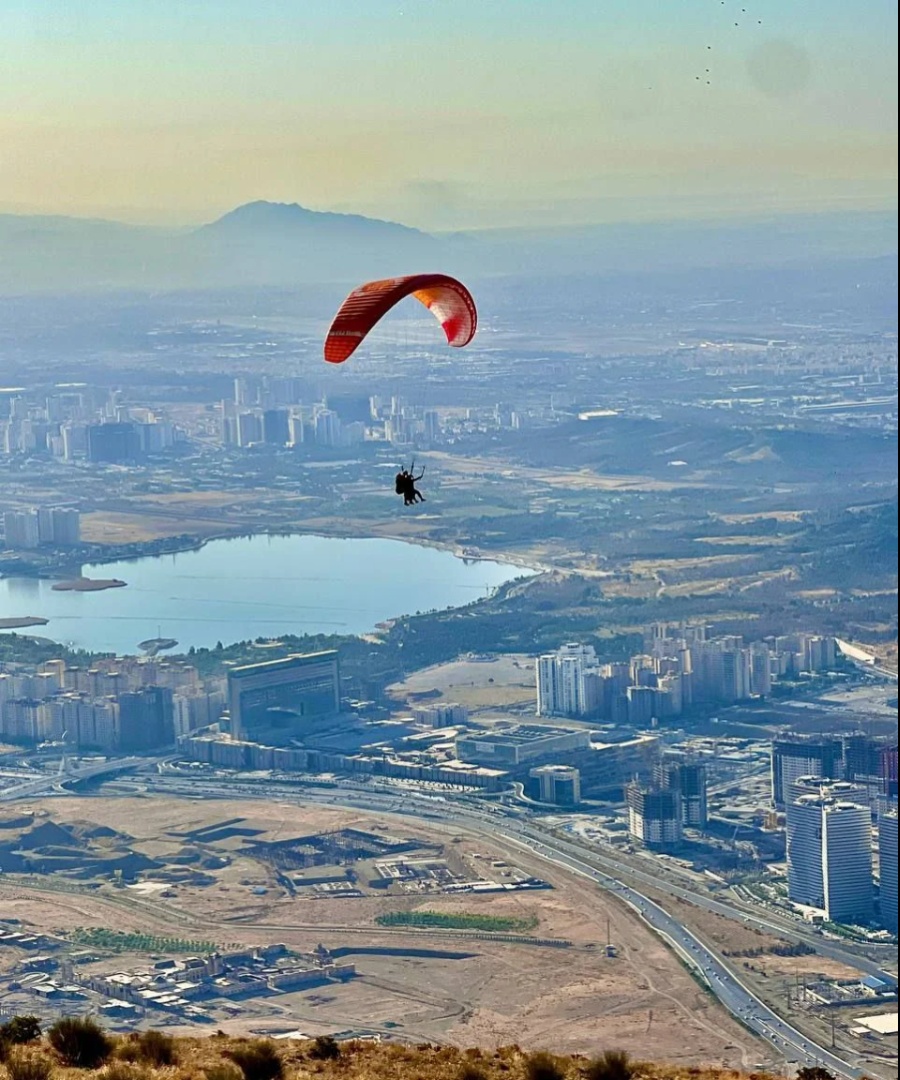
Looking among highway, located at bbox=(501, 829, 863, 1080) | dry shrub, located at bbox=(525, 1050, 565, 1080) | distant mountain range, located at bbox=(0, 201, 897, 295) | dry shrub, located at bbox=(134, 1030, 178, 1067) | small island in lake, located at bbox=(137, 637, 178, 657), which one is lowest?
highway, located at bbox=(501, 829, 863, 1080)

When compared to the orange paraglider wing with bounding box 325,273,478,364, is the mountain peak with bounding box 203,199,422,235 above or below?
above

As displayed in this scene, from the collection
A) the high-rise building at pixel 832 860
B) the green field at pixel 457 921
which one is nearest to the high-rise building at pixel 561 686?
the high-rise building at pixel 832 860

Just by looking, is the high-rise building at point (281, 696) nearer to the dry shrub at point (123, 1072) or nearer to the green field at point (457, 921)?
the green field at point (457, 921)

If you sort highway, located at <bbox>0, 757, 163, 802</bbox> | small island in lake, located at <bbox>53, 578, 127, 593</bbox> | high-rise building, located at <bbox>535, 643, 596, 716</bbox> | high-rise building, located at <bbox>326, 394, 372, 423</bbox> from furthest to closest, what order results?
high-rise building, located at <bbox>326, 394, 372, 423</bbox> < small island in lake, located at <bbox>53, 578, 127, 593</bbox> < high-rise building, located at <bbox>535, 643, 596, 716</bbox> < highway, located at <bbox>0, 757, 163, 802</bbox>

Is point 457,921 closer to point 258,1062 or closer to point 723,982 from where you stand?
point 723,982

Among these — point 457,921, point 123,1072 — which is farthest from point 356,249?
point 123,1072

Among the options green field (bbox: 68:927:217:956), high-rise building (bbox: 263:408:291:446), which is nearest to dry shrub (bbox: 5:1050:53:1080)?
green field (bbox: 68:927:217:956)

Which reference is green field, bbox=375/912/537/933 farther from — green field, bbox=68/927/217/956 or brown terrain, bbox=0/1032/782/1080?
brown terrain, bbox=0/1032/782/1080

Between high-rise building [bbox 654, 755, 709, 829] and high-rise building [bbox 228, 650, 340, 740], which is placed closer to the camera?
high-rise building [bbox 654, 755, 709, 829]
